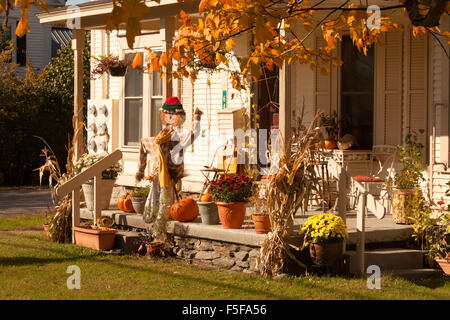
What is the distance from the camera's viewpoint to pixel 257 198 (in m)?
8.77

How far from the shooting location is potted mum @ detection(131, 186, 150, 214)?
34.6 ft

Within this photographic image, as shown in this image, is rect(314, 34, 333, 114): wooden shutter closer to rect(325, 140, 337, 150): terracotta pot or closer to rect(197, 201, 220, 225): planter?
rect(325, 140, 337, 150): terracotta pot

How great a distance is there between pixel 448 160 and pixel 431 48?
1783mm

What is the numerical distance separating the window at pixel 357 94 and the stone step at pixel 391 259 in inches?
128

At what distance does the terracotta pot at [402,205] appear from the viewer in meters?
9.65

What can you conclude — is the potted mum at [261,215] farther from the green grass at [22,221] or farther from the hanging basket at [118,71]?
the hanging basket at [118,71]

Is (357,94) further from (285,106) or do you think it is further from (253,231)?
(253,231)

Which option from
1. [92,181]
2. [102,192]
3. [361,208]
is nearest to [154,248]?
[102,192]

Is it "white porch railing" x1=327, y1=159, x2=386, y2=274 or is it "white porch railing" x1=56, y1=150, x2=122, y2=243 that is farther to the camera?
"white porch railing" x1=56, y1=150, x2=122, y2=243

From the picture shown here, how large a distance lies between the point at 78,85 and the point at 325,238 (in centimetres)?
601

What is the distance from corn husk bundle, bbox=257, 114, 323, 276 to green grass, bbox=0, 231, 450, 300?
23 centimetres

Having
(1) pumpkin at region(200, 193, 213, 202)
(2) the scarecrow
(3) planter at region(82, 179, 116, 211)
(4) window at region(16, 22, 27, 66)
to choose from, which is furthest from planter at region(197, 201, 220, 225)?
(4) window at region(16, 22, 27, 66)

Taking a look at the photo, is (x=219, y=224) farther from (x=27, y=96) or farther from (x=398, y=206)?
(x=27, y=96)

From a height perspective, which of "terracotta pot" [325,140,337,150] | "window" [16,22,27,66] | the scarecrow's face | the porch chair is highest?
"window" [16,22,27,66]
